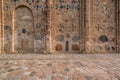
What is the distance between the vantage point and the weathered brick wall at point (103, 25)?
10.7m

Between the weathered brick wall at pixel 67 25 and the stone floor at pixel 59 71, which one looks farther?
the weathered brick wall at pixel 67 25

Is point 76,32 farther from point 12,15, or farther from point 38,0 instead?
point 12,15

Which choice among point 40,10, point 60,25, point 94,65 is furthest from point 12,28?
point 94,65

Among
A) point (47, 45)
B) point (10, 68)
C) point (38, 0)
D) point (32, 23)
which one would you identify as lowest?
point (10, 68)

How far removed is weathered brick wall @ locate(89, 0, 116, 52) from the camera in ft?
35.2

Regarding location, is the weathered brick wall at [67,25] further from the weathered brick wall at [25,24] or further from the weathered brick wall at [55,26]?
the weathered brick wall at [25,24]

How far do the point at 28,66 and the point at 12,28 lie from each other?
4958mm

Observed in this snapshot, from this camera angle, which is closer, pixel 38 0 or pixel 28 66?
pixel 28 66

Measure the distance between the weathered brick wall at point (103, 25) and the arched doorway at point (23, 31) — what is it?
511 cm

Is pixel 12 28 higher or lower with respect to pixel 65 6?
lower

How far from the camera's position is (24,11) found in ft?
34.6

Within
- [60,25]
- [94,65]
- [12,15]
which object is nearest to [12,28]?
[12,15]

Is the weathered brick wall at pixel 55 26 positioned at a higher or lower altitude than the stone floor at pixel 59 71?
higher

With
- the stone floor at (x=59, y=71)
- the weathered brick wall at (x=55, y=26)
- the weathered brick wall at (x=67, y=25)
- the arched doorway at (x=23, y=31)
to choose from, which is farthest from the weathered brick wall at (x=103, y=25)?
the arched doorway at (x=23, y=31)
